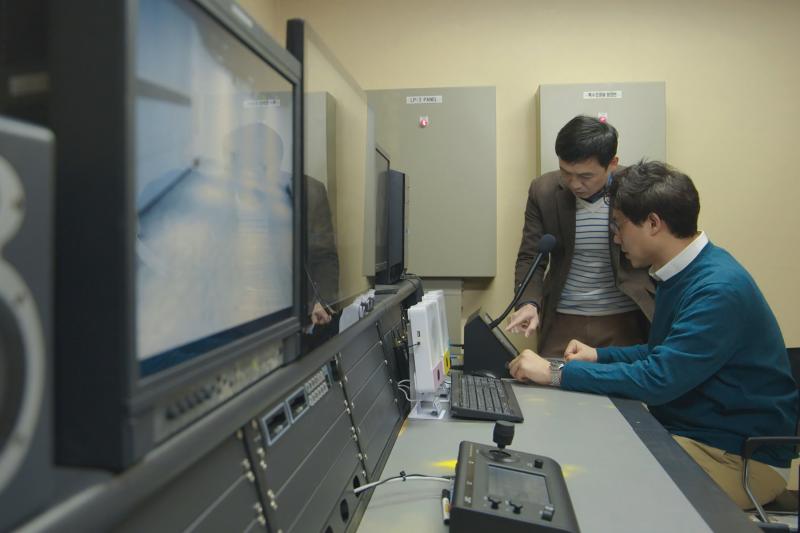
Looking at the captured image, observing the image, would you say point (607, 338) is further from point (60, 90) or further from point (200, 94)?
point (60, 90)

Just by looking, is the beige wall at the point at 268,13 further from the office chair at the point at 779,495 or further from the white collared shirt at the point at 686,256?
the office chair at the point at 779,495

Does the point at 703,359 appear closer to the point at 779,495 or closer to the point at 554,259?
the point at 779,495

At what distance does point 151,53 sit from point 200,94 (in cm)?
10

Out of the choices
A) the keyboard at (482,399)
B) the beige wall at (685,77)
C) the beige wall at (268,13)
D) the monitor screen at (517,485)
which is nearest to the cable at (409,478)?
the monitor screen at (517,485)

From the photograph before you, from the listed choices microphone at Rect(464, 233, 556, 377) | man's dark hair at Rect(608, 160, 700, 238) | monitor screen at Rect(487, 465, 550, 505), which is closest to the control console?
monitor screen at Rect(487, 465, 550, 505)

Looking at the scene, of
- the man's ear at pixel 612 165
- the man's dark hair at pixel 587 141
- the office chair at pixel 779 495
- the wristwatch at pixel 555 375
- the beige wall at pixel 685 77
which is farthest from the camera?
the beige wall at pixel 685 77

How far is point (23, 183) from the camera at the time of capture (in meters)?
0.34

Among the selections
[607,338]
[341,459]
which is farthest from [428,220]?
[341,459]

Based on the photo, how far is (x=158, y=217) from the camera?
1.59 feet

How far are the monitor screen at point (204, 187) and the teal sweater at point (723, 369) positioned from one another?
1.03 metres

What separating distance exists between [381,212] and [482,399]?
1.93 ft

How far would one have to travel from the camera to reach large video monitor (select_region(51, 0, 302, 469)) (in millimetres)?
402

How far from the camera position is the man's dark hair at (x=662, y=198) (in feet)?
4.75

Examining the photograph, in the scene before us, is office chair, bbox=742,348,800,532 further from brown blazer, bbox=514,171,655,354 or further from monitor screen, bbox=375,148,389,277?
monitor screen, bbox=375,148,389,277
